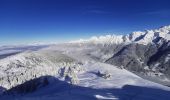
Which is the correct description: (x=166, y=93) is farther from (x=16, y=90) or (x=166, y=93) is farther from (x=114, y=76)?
(x=16, y=90)

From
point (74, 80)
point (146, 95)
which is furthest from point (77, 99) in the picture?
point (74, 80)

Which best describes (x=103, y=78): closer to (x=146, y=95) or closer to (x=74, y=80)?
(x=74, y=80)

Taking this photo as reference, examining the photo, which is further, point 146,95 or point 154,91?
point 154,91

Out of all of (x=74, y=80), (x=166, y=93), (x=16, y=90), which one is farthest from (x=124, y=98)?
(x=16, y=90)

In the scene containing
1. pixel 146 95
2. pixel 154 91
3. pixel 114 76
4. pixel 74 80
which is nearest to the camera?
pixel 146 95

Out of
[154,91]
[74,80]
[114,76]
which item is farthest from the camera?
[114,76]

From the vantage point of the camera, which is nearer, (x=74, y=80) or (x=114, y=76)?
(x=74, y=80)

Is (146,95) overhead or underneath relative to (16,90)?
overhead

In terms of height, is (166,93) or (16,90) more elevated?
(166,93)

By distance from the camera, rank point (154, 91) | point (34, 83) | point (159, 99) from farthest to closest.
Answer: point (34, 83), point (154, 91), point (159, 99)
